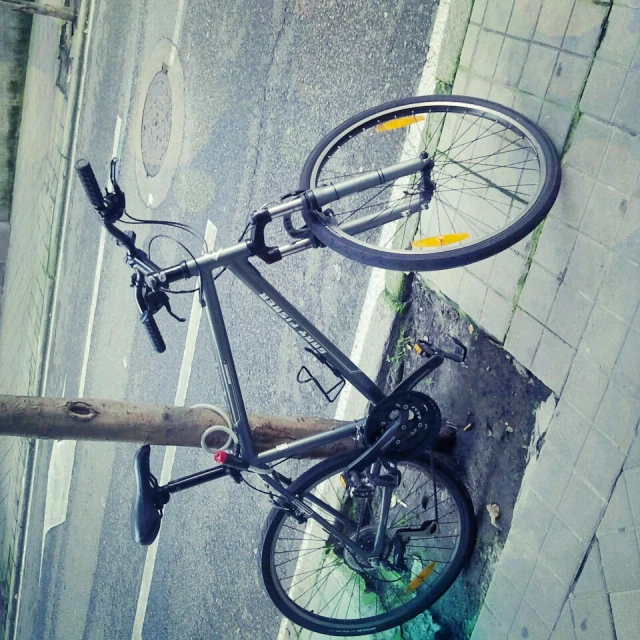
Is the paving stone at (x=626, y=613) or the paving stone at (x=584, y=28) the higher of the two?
the paving stone at (x=584, y=28)

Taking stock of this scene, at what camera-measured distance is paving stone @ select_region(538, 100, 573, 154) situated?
258 centimetres

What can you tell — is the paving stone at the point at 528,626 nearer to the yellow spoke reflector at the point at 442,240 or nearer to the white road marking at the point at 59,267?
the yellow spoke reflector at the point at 442,240

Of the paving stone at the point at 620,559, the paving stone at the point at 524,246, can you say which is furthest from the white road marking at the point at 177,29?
the paving stone at the point at 620,559

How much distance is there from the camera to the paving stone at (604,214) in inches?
92.9

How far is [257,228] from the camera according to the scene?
7.91 ft

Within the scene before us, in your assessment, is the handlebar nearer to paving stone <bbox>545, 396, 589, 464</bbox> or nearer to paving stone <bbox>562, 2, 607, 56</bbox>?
paving stone <bbox>545, 396, 589, 464</bbox>

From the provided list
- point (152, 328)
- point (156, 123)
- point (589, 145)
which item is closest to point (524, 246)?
point (589, 145)

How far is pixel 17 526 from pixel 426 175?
27.1 feet

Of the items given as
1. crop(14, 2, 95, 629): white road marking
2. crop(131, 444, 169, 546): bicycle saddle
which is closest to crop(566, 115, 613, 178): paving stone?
crop(131, 444, 169, 546): bicycle saddle

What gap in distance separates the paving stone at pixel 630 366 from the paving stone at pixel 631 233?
295 mm

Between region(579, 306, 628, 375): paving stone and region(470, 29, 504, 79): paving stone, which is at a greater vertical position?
region(470, 29, 504, 79): paving stone

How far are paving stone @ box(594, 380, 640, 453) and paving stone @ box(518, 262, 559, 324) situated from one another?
431 millimetres

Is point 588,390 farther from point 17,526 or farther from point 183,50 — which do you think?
point 17,526

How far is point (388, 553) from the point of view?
3.09 metres
